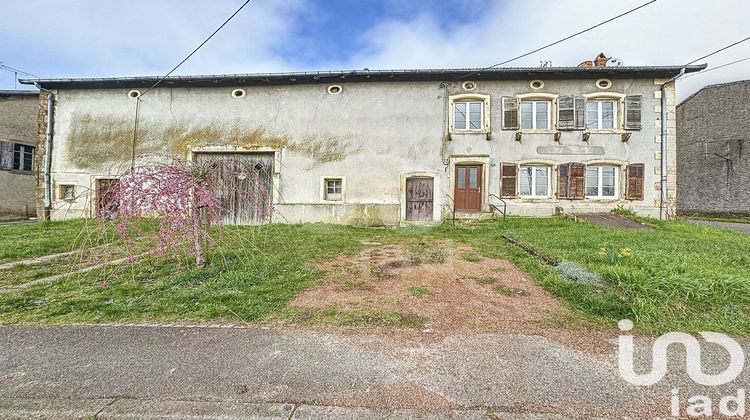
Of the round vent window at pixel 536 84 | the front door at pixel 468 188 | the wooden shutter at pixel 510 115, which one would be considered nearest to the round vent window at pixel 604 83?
the round vent window at pixel 536 84

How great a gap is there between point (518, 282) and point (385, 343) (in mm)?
2741

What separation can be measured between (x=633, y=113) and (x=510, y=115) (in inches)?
177

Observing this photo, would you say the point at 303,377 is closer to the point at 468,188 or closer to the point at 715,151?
the point at 468,188

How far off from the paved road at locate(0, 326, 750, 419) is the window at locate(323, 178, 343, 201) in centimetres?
1038

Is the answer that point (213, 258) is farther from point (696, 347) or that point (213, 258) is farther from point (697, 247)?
point (697, 247)

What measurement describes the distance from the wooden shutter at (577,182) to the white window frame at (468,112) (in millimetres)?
3561

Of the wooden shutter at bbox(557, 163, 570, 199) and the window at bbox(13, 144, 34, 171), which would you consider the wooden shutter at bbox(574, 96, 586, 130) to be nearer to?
the wooden shutter at bbox(557, 163, 570, 199)

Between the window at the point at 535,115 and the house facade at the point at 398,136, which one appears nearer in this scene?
the house facade at the point at 398,136

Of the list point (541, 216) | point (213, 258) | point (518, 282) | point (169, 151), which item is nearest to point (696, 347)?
point (518, 282)

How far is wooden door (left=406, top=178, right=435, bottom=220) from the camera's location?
13039mm

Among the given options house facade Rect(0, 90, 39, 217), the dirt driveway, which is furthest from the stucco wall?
the dirt driveway

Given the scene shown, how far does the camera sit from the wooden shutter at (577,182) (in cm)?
1245

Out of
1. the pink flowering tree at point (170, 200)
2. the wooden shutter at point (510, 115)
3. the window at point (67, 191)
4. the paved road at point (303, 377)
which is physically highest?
the wooden shutter at point (510, 115)

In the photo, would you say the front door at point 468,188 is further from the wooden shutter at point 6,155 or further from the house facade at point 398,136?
the wooden shutter at point 6,155
